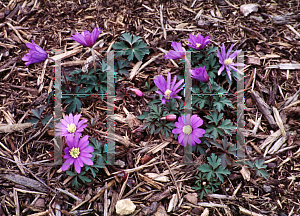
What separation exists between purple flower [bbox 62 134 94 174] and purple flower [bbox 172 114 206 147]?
0.86m

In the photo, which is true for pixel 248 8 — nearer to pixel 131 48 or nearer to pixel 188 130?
pixel 131 48

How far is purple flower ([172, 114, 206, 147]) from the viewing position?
2506 millimetres

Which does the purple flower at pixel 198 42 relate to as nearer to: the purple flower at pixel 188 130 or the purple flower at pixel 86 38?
the purple flower at pixel 188 130

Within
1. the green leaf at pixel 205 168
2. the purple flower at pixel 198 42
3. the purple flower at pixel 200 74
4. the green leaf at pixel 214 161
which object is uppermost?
the purple flower at pixel 198 42

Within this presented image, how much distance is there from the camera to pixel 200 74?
2602 millimetres

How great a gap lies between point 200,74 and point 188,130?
597 mm

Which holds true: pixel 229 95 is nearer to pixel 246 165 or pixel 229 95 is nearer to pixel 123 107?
pixel 246 165

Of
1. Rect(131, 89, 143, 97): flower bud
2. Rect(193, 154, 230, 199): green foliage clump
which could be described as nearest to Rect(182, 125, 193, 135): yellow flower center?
Rect(193, 154, 230, 199): green foliage clump


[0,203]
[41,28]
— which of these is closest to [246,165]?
[0,203]

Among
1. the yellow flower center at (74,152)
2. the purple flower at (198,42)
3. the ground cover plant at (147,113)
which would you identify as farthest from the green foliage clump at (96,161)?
the purple flower at (198,42)

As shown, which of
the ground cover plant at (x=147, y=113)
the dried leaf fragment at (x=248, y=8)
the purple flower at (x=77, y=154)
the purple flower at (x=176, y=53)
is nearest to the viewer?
the purple flower at (x=77, y=154)

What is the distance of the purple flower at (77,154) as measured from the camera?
229 centimetres

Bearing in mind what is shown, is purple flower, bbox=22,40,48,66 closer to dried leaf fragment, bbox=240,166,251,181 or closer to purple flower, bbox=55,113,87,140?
purple flower, bbox=55,113,87,140

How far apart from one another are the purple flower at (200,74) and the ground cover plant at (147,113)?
0.02 m
